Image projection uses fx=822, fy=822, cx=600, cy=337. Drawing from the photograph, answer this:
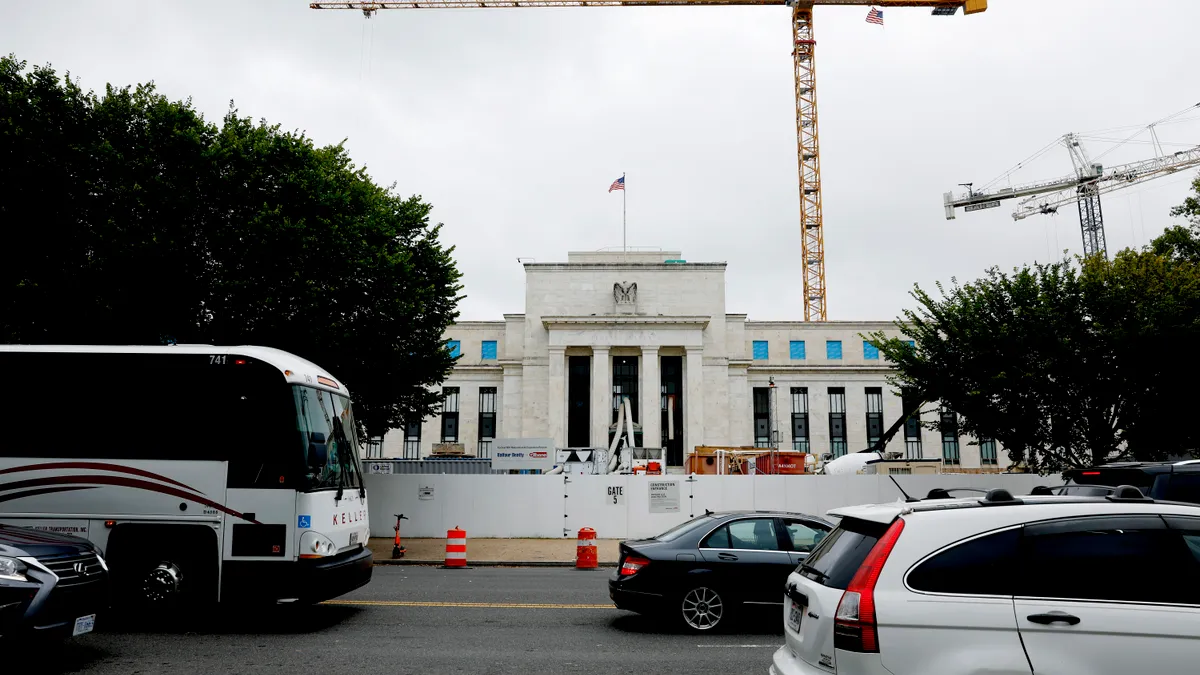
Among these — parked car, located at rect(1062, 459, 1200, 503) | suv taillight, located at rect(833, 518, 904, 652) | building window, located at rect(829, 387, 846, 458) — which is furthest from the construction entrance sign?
building window, located at rect(829, 387, 846, 458)

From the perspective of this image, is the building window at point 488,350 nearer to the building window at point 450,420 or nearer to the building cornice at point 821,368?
the building window at point 450,420

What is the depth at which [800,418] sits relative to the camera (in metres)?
60.6

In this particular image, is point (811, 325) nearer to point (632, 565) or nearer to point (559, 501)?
point (559, 501)

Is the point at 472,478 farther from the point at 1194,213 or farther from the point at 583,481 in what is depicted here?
the point at 1194,213

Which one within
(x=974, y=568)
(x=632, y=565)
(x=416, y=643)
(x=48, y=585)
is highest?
(x=974, y=568)

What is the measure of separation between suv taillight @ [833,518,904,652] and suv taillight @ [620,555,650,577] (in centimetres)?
566

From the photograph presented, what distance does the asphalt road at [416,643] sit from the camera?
8023 millimetres

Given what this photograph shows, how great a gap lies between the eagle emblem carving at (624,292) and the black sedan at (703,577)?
5014 cm

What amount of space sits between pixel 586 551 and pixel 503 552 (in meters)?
4.32

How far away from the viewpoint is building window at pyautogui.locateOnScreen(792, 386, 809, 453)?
6047 centimetres

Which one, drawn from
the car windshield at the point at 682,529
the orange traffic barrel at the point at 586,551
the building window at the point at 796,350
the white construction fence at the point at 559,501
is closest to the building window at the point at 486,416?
the building window at the point at 796,350

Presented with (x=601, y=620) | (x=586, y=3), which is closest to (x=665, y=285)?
(x=586, y=3)

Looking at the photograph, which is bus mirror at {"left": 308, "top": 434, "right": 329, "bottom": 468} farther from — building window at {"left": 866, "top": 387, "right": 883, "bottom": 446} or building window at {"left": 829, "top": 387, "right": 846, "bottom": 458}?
building window at {"left": 866, "top": 387, "right": 883, "bottom": 446}

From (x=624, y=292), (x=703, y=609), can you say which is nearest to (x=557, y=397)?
(x=624, y=292)
